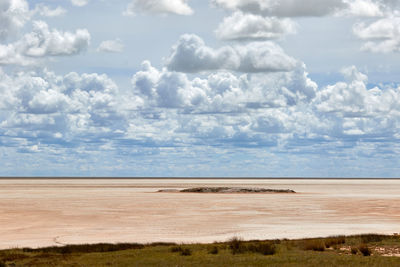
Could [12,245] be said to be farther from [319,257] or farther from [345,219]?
[345,219]

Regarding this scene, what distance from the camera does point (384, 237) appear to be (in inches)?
1174

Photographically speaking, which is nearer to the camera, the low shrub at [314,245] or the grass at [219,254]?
the grass at [219,254]

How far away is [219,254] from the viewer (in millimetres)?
23797

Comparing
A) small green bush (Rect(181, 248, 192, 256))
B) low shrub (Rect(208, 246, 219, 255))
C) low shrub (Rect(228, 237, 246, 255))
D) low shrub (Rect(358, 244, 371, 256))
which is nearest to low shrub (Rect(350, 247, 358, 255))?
low shrub (Rect(358, 244, 371, 256))

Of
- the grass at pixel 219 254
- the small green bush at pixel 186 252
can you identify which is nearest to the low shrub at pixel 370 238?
the grass at pixel 219 254

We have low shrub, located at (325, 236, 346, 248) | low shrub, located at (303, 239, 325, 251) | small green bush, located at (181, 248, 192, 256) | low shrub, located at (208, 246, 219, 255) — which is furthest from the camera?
low shrub, located at (325, 236, 346, 248)

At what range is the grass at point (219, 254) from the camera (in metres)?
21.7

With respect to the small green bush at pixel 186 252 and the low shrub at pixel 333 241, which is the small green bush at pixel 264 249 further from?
the low shrub at pixel 333 241

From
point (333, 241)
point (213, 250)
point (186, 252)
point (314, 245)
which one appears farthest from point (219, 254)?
point (333, 241)

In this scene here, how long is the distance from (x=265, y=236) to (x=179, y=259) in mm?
11923

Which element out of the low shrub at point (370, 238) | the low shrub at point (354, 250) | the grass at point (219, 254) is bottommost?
the grass at point (219, 254)

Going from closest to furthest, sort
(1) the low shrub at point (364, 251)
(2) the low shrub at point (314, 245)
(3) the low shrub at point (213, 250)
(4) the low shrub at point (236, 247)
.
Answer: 1. (1) the low shrub at point (364, 251)
2. (3) the low shrub at point (213, 250)
3. (4) the low shrub at point (236, 247)
4. (2) the low shrub at point (314, 245)

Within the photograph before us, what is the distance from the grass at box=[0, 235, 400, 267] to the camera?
2173 centimetres

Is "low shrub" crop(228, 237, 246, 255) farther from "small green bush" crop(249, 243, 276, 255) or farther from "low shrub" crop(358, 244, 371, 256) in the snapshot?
"low shrub" crop(358, 244, 371, 256)
